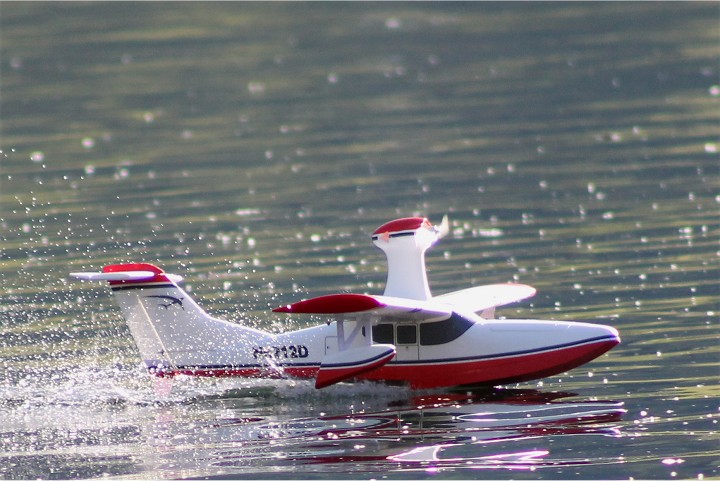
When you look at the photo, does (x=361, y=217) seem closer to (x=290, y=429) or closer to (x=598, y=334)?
(x=598, y=334)

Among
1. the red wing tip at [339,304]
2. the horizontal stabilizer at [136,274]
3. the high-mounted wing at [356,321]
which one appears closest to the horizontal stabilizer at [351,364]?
the high-mounted wing at [356,321]

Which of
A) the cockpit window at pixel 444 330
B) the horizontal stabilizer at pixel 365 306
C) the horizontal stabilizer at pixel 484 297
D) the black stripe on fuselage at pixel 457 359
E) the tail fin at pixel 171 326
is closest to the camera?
the horizontal stabilizer at pixel 365 306

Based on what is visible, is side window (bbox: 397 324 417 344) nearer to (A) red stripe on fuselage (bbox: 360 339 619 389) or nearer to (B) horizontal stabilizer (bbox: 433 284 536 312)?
(A) red stripe on fuselage (bbox: 360 339 619 389)

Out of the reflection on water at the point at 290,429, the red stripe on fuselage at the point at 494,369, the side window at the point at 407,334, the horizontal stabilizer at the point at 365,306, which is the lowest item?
the reflection on water at the point at 290,429

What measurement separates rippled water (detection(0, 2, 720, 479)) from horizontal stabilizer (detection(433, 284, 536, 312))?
1704 mm

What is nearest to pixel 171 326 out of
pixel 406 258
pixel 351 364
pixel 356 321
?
pixel 356 321

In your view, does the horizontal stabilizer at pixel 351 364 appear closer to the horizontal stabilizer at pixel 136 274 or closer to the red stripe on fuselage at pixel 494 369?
the red stripe on fuselage at pixel 494 369

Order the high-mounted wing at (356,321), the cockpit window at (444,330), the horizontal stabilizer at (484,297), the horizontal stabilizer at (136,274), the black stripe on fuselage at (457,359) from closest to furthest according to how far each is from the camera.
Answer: the high-mounted wing at (356,321), the black stripe on fuselage at (457,359), the cockpit window at (444,330), the horizontal stabilizer at (136,274), the horizontal stabilizer at (484,297)

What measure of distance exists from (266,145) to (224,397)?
80.7 ft

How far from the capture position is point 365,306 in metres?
19.5

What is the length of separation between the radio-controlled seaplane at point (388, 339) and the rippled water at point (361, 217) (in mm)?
459

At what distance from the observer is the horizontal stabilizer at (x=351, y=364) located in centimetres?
2008

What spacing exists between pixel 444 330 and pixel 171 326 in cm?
486

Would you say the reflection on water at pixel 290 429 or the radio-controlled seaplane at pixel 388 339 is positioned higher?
the radio-controlled seaplane at pixel 388 339
